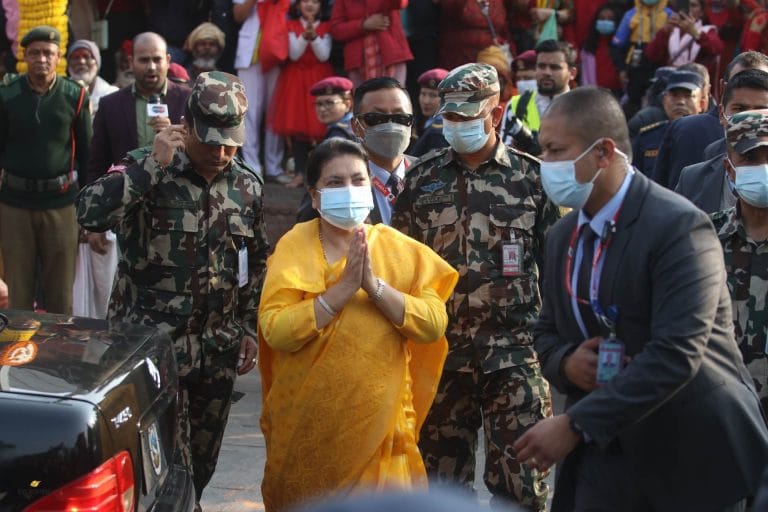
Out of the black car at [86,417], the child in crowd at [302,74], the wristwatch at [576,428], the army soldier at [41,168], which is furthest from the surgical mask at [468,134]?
the child in crowd at [302,74]

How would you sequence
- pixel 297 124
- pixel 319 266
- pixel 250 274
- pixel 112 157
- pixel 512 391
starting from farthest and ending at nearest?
pixel 297 124, pixel 112 157, pixel 250 274, pixel 512 391, pixel 319 266

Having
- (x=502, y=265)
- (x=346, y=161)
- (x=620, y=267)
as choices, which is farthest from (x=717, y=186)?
(x=620, y=267)

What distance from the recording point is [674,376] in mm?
3359

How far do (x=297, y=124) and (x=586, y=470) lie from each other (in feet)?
24.3

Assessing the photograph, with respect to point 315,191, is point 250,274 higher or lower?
lower

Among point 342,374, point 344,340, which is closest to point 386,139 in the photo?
point 344,340

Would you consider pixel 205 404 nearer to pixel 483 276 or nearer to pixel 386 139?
pixel 483 276

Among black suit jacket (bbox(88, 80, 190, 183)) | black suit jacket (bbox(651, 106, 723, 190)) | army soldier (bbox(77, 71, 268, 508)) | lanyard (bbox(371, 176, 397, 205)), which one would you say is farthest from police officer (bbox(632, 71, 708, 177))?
army soldier (bbox(77, 71, 268, 508))

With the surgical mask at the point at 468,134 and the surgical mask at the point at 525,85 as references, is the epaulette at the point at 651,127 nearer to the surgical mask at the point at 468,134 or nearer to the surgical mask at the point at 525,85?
the surgical mask at the point at 525,85

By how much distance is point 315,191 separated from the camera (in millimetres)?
4867

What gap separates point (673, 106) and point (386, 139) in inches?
129

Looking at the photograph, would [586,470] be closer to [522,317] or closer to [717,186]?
[522,317]

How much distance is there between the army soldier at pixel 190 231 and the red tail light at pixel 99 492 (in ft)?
5.44

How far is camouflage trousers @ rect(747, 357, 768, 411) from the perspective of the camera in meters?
4.63
